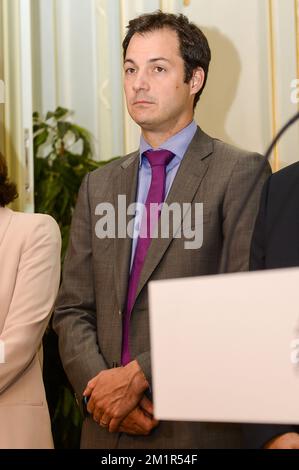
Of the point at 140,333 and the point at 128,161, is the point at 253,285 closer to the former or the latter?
the point at 140,333

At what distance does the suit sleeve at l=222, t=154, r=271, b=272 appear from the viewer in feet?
6.80

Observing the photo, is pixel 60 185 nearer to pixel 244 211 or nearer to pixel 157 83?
pixel 157 83

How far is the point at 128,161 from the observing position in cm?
240

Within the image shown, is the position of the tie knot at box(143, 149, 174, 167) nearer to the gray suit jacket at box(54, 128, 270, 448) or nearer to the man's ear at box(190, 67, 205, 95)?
the gray suit jacket at box(54, 128, 270, 448)

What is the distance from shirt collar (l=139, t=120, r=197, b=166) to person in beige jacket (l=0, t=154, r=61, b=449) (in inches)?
15.6

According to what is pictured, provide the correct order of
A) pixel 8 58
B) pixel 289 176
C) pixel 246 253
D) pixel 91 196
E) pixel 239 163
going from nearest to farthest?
1. pixel 289 176
2. pixel 246 253
3. pixel 239 163
4. pixel 91 196
5. pixel 8 58

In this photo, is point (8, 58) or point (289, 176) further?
point (8, 58)

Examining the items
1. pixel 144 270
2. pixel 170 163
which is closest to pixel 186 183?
pixel 170 163

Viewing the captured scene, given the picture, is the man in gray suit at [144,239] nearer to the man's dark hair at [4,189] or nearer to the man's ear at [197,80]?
the man's ear at [197,80]

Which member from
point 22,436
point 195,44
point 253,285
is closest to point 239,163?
point 195,44

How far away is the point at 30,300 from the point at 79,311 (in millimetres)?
177

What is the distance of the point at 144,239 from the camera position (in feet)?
7.26

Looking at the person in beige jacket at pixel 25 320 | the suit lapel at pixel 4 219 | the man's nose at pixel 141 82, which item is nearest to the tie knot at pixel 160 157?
the man's nose at pixel 141 82

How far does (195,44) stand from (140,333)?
2.91ft
